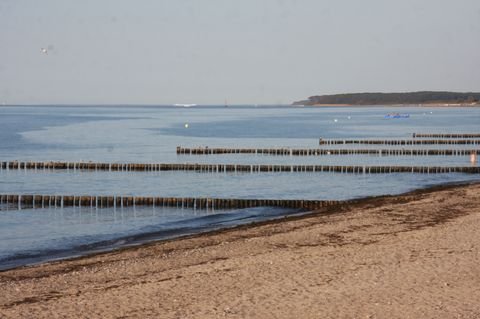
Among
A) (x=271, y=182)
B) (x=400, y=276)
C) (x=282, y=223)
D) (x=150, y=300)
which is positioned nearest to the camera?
(x=150, y=300)

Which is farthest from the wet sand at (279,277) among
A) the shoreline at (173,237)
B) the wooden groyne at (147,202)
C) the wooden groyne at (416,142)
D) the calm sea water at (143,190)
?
the wooden groyne at (416,142)

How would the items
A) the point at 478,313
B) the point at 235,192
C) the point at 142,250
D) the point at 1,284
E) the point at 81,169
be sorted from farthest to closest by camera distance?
the point at 81,169 < the point at 235,192 < the point at 142,250 < the point at 1,284 < the point at 478,313

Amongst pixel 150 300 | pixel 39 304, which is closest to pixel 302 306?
pixel 150 300

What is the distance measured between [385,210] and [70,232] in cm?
1299

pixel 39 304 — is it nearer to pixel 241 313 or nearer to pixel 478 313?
pixel 241 313

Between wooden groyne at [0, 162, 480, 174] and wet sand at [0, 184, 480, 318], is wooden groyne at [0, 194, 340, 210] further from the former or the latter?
wooden groyne at [0, 162, 480, 174]

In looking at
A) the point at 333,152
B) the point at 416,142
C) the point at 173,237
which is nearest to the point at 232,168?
the point at 333,152

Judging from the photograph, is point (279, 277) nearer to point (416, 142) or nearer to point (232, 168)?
point (232, 168)

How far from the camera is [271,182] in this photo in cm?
4622

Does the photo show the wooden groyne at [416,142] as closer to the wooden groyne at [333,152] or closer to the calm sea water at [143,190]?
the wooden groyne at [333,152]

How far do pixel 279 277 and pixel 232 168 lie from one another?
3744cm

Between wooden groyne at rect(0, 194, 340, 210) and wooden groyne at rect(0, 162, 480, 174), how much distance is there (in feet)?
57.9

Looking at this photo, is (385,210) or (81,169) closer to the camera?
(385,210)

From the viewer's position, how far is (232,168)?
5334 cm
